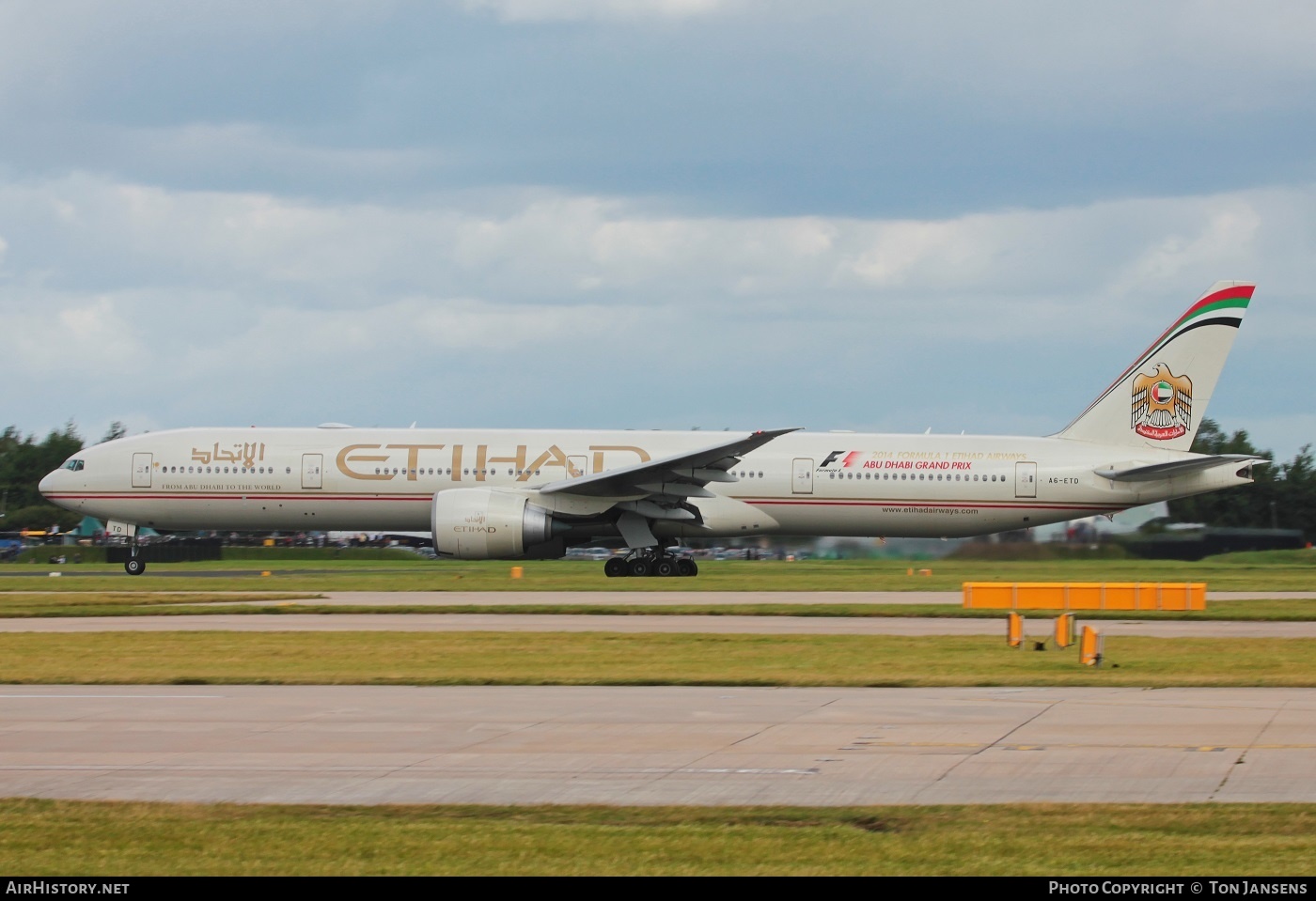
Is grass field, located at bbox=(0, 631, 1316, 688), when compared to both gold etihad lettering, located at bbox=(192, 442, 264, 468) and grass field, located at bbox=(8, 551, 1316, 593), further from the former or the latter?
gold etihad lettering, located at bbox=(192, 442, 264, 468)

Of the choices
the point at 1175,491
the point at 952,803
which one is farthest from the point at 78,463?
the point at 952,803

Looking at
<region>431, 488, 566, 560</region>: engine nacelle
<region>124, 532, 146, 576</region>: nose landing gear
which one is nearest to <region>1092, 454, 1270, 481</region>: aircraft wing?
<region>431, 488, 566, 560</region>: engine nacelle

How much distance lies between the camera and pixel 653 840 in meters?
8.12

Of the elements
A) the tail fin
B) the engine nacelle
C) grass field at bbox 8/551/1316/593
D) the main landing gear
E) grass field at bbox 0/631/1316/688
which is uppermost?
the tail fin

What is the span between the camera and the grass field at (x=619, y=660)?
1588 centimetres

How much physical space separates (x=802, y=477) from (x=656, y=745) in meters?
26.2

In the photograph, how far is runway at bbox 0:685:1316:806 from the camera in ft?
31.8

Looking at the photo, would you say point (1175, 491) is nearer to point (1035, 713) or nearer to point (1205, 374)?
point (1205, 374)

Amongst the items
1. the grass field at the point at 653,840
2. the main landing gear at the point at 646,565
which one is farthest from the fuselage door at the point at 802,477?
the grass field at the point at 653,840

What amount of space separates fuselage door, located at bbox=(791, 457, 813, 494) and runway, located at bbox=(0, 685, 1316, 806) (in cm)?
2221
